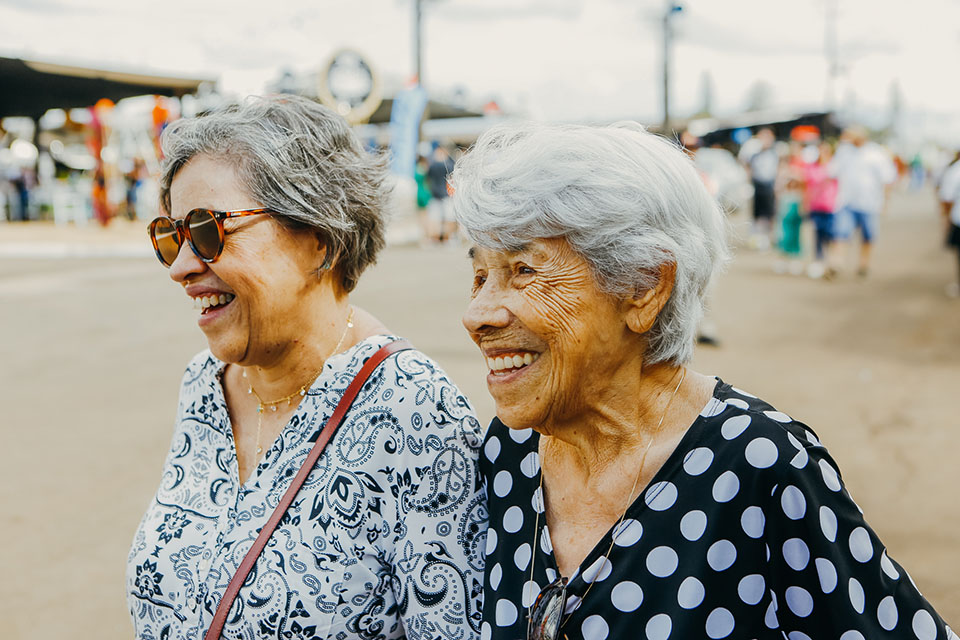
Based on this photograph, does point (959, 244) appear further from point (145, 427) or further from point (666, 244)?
point (666, 244)

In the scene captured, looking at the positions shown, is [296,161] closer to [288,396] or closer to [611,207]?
[288,396]

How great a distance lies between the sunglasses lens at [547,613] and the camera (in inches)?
59.9

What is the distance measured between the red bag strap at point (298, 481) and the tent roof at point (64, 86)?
21.1 metres

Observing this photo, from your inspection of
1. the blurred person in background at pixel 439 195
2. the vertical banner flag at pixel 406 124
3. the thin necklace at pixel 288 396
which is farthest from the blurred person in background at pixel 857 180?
the thin necklace at pixel 288 396

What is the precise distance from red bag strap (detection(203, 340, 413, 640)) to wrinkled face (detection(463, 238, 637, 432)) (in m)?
0.38

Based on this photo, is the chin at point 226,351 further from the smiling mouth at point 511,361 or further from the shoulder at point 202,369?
the smiling mouth at point 511,361

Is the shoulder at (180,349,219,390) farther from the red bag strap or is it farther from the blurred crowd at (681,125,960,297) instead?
the blurred crowd at (681,125,960,297)

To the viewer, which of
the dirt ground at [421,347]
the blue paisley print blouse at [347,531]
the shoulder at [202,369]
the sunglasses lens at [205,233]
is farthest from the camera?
the dirt ground at [421,347]

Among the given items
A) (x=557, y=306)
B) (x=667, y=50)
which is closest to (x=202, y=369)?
(x=557, y=306)

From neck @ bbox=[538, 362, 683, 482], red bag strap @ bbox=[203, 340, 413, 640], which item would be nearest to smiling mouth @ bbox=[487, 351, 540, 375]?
neck @ bbox=[538, 362, 683, 482]

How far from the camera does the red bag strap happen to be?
5.65 ft

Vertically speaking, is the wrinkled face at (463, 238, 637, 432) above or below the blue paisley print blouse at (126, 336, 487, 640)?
above

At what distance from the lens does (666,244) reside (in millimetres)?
1513

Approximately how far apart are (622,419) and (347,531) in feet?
1.98
